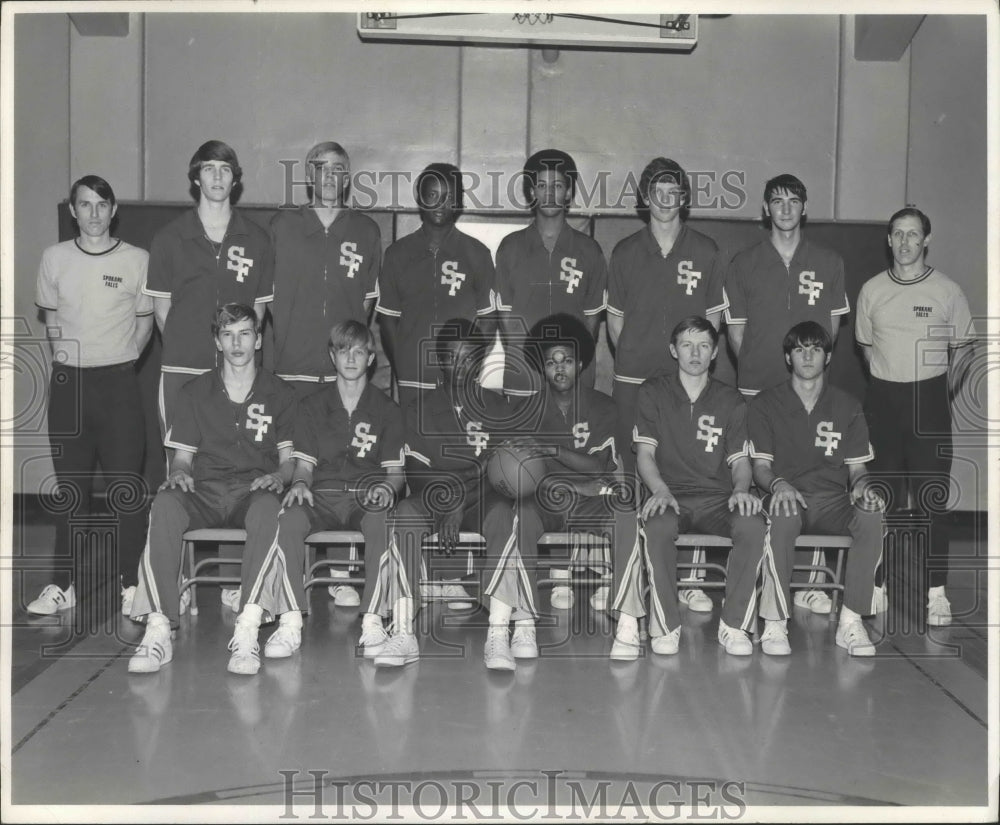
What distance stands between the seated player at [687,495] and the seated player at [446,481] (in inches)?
20.6

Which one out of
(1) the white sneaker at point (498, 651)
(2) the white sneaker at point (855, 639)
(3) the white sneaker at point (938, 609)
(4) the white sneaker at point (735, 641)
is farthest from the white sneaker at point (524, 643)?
(3) the white sneaker at point (938, 609)

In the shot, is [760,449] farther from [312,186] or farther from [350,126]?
[350,126]

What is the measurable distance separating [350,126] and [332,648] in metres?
3.03

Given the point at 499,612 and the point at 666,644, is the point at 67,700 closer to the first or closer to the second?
the point at 499,612

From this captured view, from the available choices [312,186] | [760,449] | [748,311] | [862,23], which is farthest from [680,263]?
[862,23]

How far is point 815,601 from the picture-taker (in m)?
4.85

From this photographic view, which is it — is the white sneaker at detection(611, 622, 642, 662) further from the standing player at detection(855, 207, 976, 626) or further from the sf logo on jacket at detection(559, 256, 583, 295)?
the sf logo on jacket at detection(559, 256, 583, 295)

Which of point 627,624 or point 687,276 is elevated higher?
point 687,276

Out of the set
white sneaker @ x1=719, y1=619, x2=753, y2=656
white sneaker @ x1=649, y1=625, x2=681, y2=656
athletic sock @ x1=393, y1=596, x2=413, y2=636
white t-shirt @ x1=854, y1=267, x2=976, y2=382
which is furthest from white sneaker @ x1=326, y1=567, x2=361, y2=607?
white t-shirt @ x1=854, y1=267, x2=976, y2=382

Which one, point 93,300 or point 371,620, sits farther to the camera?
point 93,300

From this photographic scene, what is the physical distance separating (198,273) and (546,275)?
151cm

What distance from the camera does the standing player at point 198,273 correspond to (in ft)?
15.4

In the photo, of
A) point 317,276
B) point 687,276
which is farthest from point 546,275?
point 317,276

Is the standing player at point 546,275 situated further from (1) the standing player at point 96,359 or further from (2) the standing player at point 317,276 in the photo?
(1) the standing player at point 96,359
